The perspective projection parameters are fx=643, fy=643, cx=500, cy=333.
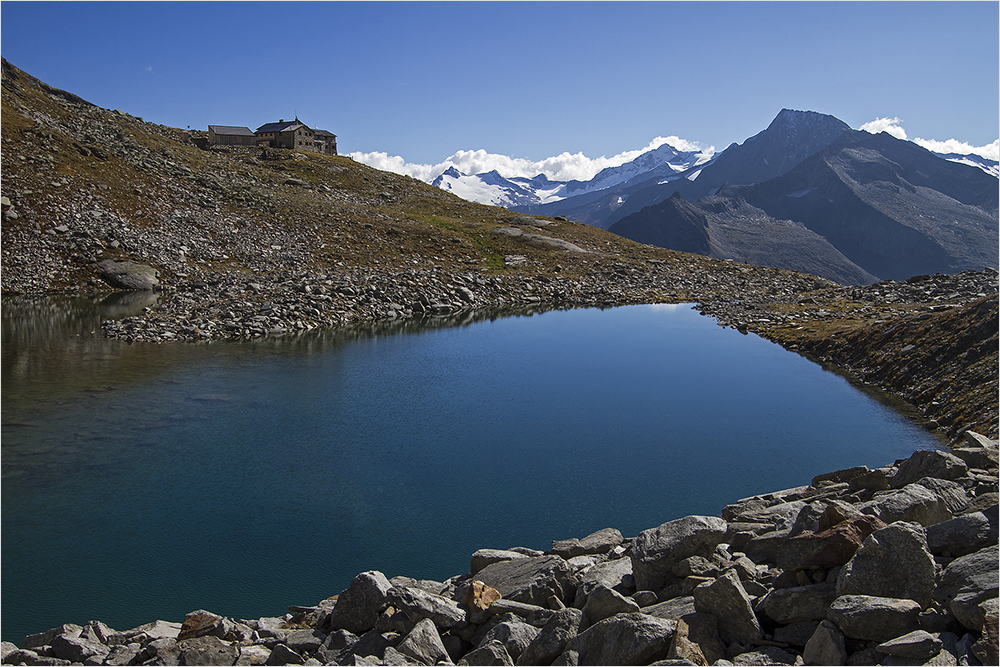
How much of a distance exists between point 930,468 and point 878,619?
7.93 m

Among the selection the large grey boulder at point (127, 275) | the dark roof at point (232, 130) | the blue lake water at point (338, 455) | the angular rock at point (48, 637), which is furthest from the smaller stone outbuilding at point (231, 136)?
the angular rock at point (48, 637)

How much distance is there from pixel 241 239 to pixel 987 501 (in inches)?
2773

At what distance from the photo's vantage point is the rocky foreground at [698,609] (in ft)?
31.2

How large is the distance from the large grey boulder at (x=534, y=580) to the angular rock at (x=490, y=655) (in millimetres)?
1804

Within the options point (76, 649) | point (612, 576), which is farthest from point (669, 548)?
point (76, 649)

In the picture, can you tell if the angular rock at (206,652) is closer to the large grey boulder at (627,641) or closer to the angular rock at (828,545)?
the large grey boulder at (627,641)

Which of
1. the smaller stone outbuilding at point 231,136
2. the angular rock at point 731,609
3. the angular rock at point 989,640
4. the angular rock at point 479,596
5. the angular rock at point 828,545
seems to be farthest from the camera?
the smaller stone outbuilding at point 231,136

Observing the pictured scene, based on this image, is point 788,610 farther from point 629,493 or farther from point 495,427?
point 495,427

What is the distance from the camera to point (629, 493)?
2320 cm

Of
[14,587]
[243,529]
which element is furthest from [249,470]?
[14,587]

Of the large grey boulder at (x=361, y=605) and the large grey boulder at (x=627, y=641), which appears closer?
the large grey boulder at (x=627, y=641)

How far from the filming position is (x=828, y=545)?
11320mm

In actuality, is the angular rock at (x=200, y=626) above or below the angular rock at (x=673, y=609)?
below

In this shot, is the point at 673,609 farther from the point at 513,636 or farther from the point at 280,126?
the point at 280,126
